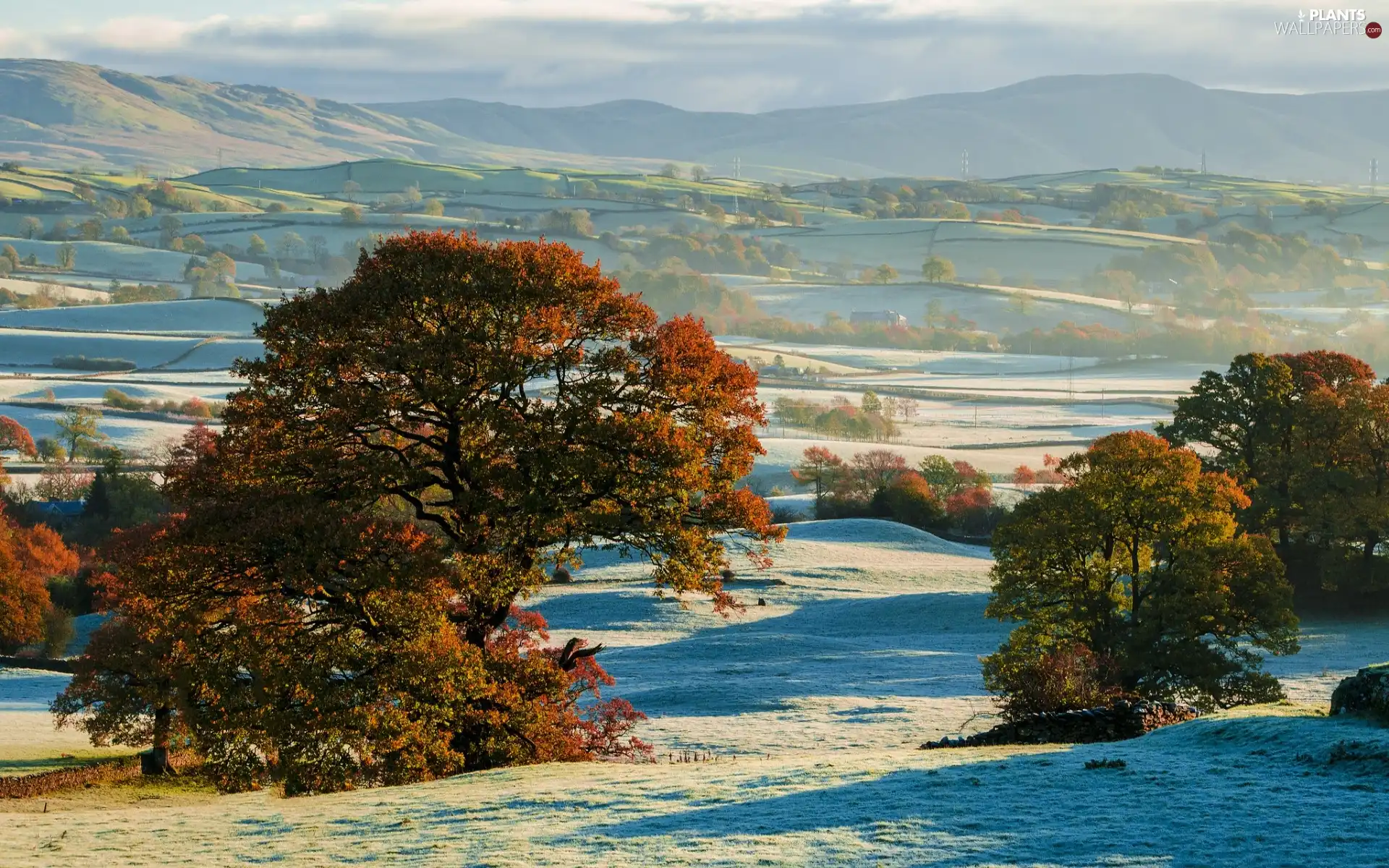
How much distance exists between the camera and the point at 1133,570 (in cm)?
5022

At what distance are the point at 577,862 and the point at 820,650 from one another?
44315mm

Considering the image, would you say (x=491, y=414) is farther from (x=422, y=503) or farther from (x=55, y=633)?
(x=55, y=633)

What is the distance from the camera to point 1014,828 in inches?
801

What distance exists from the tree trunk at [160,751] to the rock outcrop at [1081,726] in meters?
20.0

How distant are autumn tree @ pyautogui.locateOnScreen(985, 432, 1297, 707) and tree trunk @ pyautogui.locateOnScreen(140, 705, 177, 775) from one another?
25341 millimetres

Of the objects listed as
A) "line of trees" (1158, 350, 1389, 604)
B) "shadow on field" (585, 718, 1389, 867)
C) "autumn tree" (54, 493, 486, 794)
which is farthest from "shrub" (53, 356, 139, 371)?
"shadow on field" (585, 718, 1389, 867)

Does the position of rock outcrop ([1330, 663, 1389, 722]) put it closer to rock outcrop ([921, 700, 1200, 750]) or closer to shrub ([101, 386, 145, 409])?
rock outcrop ([921, 700, 1200, 750])

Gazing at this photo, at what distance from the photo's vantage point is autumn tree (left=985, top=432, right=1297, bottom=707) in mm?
47656

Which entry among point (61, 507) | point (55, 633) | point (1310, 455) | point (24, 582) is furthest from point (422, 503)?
point (61, 507)

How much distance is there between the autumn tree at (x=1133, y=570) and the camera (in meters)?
47.7

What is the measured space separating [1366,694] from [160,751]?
29987 millimetres

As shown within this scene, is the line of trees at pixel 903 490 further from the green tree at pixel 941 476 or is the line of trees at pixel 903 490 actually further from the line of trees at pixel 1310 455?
the line of trees at pixel 1310 455

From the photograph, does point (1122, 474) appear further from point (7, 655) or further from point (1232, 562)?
point (7, 655)

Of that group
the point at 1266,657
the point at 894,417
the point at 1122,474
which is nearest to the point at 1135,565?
the point at 1122,474
